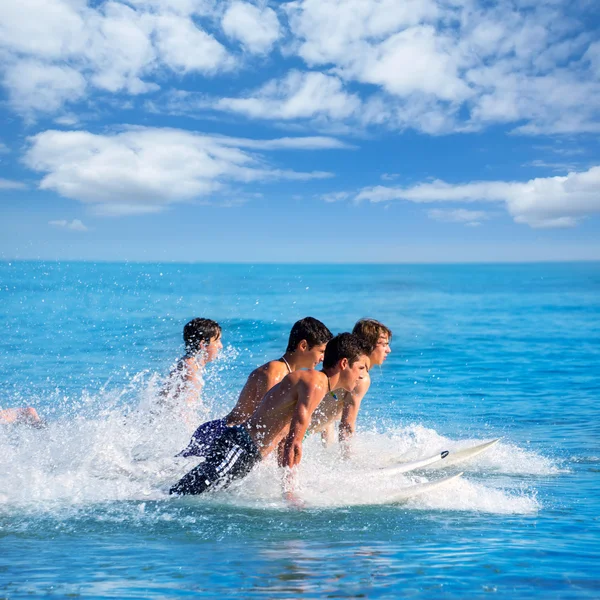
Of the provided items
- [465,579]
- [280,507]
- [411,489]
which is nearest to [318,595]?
[465,579]

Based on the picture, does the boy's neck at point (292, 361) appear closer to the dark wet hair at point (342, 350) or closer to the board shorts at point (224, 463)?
→ the dark wet hair at point (342, 350)

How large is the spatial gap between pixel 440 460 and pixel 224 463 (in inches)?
117

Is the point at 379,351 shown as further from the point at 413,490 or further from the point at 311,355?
the point at 413,490

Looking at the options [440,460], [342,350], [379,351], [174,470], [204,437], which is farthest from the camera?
[440,460]

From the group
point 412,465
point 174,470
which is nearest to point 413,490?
point 412,465

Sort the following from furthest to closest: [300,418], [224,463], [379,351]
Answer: [379,351] < [224,463] < [300,418]

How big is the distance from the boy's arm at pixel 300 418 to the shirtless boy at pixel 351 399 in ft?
4.40

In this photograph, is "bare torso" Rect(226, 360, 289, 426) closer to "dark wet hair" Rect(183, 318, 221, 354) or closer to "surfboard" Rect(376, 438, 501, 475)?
"surfboard" Rect(376, 438, 501, 475)

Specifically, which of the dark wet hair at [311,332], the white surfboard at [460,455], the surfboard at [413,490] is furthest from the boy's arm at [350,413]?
the surfboard at [413,490]

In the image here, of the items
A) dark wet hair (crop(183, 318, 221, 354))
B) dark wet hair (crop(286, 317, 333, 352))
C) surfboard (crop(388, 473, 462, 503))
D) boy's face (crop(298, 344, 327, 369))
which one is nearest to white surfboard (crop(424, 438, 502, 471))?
surfboard (crop(388, 473, 462, 503))

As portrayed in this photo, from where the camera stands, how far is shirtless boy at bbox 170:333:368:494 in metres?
5.82

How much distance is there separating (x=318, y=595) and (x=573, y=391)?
10865 millimetres

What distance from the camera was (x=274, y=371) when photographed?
6.53 meters

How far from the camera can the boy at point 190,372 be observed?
8.30m
